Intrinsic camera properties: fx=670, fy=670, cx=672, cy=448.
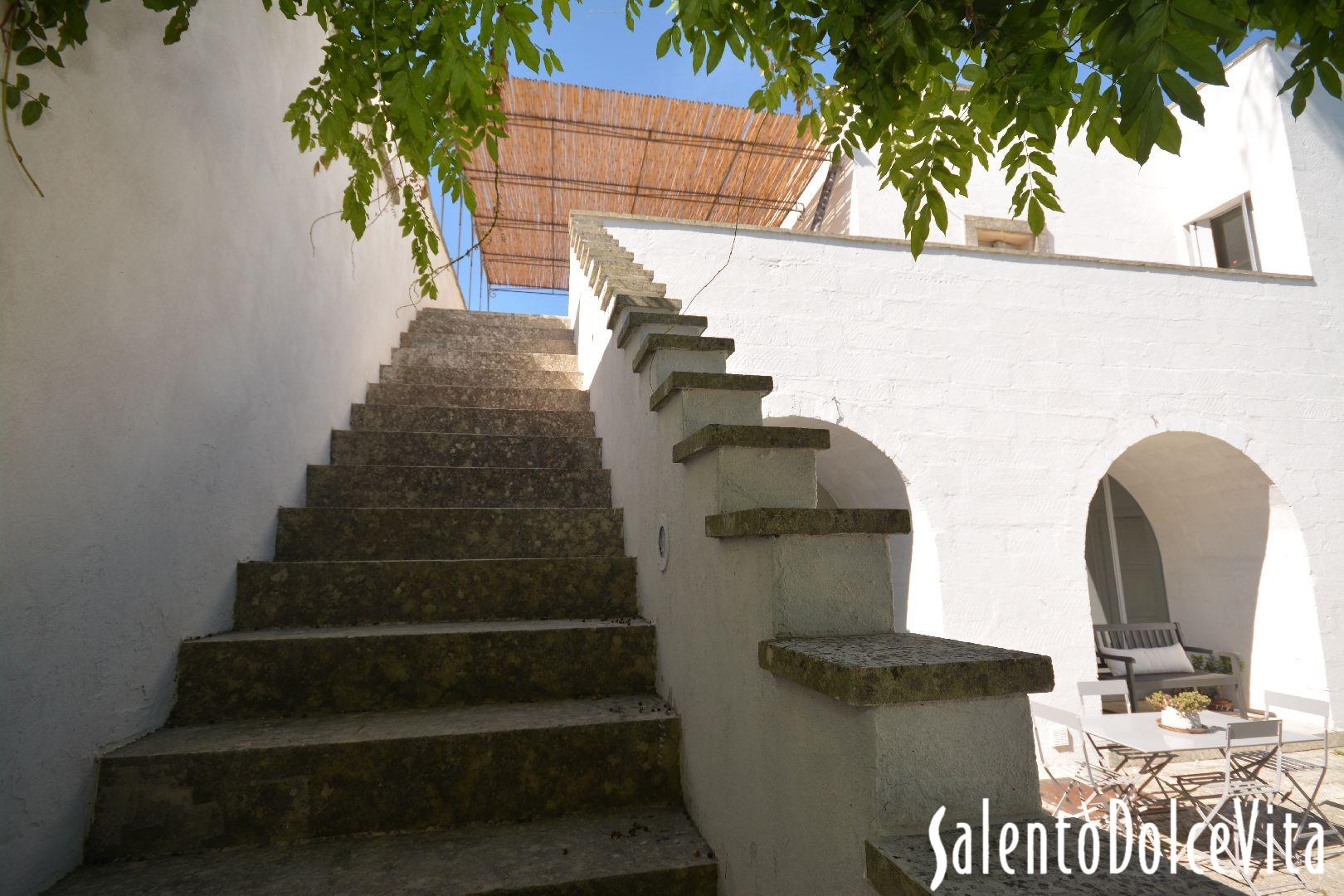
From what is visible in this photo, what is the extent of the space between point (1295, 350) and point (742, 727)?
679 cm

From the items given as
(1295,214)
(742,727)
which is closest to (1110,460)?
(1295,214)

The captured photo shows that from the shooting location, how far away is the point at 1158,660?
625 cm

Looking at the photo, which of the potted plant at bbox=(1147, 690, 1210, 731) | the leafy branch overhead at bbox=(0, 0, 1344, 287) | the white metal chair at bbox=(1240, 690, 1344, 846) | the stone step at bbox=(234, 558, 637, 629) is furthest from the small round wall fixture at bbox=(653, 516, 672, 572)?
the potted plant at bbox=(1147, 690, 1210, 731)

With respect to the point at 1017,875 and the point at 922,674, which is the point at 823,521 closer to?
the point at 922,674

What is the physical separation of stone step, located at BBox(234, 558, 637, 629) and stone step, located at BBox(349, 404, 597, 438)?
1.23 meters

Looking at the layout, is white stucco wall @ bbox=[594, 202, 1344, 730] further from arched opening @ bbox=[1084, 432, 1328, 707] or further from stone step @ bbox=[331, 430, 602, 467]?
stone step @ bbox=[331, 430, 602, 467]

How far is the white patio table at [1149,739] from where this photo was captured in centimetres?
391

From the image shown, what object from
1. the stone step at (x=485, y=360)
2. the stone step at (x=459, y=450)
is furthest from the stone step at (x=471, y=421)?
the stone step at (x=485, y=360)

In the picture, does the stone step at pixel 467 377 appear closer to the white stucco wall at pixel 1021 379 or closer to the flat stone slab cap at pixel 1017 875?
the white stucco wall at pixel 1021 379

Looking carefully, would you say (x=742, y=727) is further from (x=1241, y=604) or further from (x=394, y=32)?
(x=1241, y=604)

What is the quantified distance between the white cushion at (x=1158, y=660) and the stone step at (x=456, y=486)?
17.9ft

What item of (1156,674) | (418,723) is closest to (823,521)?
(418,723)

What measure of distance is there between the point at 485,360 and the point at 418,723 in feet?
10.9

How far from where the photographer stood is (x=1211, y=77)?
83cm
